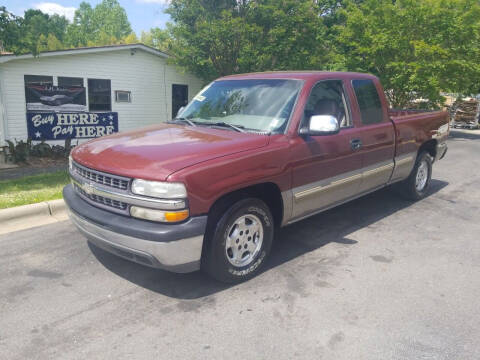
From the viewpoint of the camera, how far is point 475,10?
15812 mm

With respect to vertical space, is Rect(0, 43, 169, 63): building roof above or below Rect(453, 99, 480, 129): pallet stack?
above

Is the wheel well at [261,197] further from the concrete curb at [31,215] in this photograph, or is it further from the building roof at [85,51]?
the building roof at [85,51]

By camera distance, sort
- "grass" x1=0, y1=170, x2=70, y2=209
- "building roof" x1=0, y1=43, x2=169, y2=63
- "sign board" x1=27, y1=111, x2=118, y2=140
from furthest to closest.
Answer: "sign board" x1=27, y1=111, x2=118, y2=140
"building roof" x1=0, y1=43, x2=169, y2=63
"grass" x1=0, y1=170, x2=70, y2=209

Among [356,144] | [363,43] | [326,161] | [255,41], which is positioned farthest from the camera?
[363,43]

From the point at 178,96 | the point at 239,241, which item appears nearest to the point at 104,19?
the point at 178,96

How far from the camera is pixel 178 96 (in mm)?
16047

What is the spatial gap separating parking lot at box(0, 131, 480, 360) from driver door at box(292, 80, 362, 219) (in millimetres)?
604

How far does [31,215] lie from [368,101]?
477 cm

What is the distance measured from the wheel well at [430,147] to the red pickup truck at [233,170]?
1.32 meters

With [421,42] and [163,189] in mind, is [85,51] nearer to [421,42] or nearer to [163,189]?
[163,189]

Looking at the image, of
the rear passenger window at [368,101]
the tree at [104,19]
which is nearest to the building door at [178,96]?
the rear passenger window at [368,101]

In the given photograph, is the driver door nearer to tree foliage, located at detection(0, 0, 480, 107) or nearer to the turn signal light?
the turn signal light

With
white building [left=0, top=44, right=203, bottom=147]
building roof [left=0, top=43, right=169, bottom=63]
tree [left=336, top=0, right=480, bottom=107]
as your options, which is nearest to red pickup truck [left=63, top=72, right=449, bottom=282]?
building roof [left=0, top=43, right=169, bottom=63]

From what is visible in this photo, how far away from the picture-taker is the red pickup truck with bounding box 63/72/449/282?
3158 millimetres
